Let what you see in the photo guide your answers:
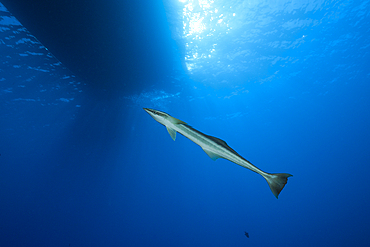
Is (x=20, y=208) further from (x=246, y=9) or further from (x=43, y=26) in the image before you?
(x=246, y=9)

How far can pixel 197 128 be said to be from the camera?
28.1 meters

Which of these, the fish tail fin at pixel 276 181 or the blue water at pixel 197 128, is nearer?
the fish tail fin at pixel 276 181

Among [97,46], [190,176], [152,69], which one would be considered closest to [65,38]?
[97,46]

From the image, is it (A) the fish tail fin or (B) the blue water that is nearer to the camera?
(A) the fish tail fin

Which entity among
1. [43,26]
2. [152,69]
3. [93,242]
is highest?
[152,69]

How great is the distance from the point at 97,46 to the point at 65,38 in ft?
5.56

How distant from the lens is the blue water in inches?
476

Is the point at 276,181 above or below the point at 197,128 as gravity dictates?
below

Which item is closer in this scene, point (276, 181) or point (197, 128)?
point (276, 181)

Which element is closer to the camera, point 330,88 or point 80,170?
point 330,88

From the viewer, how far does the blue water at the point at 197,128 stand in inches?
476

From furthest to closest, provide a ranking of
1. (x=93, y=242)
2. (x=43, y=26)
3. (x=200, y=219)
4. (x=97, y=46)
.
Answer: (x=200, y=219) < (x=93, y=242) < (x=97, y=46) < (x=43, y=26)

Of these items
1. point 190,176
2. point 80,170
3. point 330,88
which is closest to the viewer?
point 330,88

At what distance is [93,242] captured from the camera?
36500mm
